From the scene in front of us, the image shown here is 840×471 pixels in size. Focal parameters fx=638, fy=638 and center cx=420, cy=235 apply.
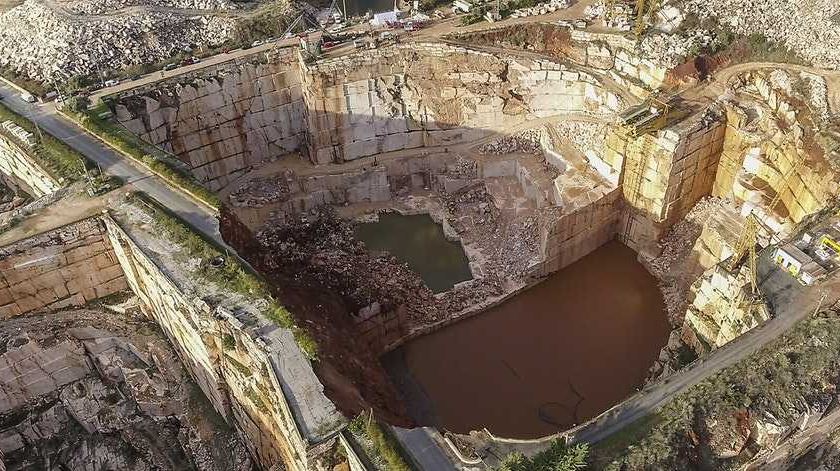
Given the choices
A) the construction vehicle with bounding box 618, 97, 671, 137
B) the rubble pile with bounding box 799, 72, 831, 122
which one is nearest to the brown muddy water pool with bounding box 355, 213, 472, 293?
the construction vehicle with bounding box 618, 97, 671, 137

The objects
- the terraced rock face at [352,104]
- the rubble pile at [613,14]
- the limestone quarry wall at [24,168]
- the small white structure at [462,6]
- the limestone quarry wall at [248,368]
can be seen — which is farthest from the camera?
the small white structure at [462,6]

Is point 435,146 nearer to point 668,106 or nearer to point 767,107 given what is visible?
point 668,106

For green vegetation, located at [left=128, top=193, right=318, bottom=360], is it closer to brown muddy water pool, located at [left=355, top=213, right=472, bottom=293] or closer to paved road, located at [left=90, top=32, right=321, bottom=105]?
brown muddy water pool, located at [left=355, top=213, right=472, bottom=293]

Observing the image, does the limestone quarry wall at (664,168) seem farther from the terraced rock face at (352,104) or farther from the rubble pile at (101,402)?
the rubble pile at (101,402)

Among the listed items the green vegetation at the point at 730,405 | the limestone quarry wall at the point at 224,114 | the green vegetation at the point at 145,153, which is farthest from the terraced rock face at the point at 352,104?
the green vegetation at the point at 730,405

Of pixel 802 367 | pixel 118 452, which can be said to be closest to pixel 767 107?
pixel 802 367

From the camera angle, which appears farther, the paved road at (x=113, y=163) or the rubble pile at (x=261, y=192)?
the rubble pile at (x=261, y=192)

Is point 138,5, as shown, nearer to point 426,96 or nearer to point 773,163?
point 426,96

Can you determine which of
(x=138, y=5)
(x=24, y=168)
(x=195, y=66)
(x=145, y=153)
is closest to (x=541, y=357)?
(x=145, y=153)
